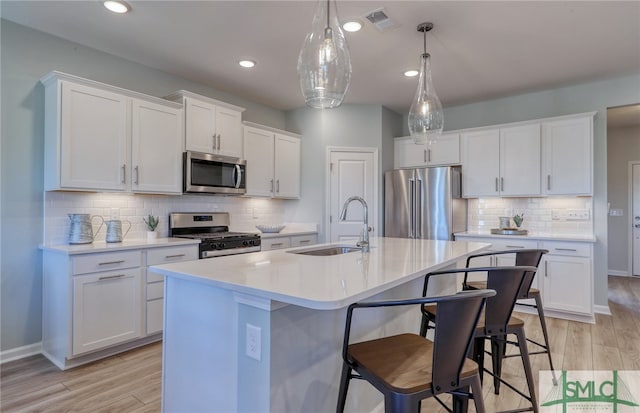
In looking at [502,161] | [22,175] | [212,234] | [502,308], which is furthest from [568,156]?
[22,175]

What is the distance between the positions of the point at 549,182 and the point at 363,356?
377 cm

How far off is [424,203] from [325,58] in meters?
3.06

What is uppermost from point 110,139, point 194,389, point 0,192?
point 110,139

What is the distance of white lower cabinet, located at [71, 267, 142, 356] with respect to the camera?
8.63 ft

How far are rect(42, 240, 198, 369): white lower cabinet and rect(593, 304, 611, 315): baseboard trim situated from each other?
4.60m

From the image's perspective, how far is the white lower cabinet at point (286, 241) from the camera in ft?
13.5

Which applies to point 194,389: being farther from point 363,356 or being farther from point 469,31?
point 469,31

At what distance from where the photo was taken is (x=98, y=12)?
8.64 ft

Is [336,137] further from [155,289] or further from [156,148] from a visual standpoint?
[155,289]

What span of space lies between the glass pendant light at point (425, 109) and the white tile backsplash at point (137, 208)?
2506mm

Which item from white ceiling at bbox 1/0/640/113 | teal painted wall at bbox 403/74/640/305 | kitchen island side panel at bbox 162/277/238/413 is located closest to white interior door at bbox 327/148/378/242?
white ceiling at bbox 1/0/640/113

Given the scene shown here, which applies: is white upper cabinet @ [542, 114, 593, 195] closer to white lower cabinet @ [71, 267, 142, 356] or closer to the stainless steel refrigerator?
the stainless steel refrigerator

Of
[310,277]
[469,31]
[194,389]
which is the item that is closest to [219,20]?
[469,31]

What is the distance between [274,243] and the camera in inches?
166
